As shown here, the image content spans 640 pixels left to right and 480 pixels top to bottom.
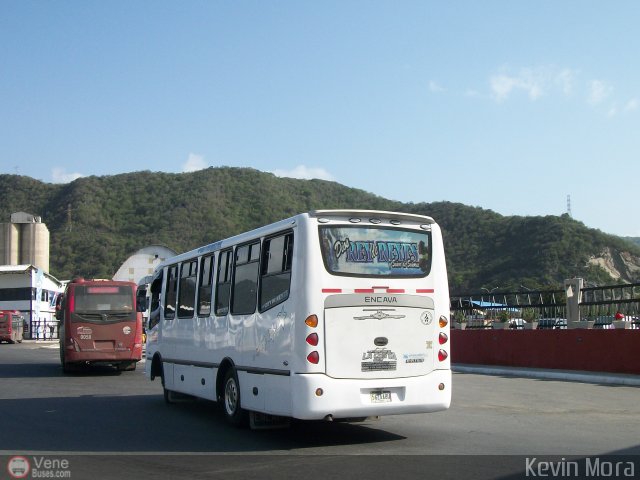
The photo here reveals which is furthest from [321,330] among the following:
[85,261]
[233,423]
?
[85,261]

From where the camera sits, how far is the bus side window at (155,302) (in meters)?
16.0

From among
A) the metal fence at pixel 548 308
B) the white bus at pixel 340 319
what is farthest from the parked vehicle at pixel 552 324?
the white bus at pixel 340 319

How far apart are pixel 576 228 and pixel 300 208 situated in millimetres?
38124

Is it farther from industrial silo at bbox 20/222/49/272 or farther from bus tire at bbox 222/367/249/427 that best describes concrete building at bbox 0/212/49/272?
bus tire at bbox 222/367/249/427

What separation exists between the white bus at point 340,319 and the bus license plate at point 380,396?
0.05ft

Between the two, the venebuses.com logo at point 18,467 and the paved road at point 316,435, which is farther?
the paved road at point 316,435

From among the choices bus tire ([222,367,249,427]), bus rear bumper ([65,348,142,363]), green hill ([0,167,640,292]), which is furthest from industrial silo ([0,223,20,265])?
bus tire ([222,367,249,427])

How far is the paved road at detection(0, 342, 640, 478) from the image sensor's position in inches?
356

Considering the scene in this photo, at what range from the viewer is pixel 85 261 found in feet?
313

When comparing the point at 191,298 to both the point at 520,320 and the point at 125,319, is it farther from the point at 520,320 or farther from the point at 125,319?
the point at 520,320

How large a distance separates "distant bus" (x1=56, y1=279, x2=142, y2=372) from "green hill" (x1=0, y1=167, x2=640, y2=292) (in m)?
31.6

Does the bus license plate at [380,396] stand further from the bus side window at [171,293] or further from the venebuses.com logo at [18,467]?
the bus side window at [171,293]

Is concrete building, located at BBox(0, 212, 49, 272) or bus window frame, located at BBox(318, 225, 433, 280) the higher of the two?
concrete building, located at BBox(0, 212, 49, 272)

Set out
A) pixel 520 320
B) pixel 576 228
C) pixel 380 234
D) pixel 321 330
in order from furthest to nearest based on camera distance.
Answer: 1. pixel 576 228
2. pixel 520 320
3. pixel 380 234
4. pixel 321 330
